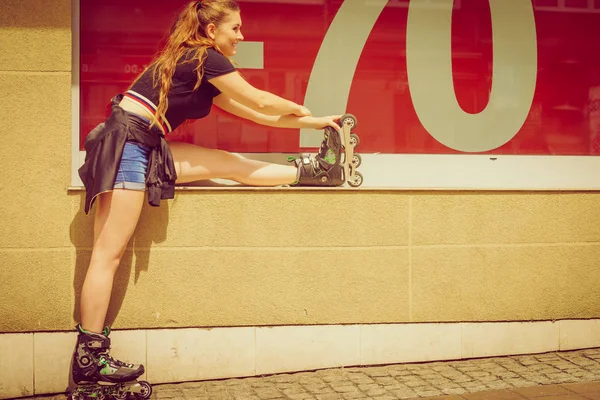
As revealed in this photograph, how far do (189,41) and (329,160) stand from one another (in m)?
1.26

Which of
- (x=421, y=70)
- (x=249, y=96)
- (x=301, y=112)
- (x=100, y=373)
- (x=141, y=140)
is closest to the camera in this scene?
(x=100, y=373)

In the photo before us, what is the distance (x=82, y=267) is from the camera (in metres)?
5.04

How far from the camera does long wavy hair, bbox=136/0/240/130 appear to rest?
4668 millimetres

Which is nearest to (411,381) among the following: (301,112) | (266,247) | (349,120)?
(266,247)

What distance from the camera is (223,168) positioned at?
5.16 m

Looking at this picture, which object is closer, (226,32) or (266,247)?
(226,32)

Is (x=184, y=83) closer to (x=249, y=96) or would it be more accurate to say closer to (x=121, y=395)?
(x=249, y=96)

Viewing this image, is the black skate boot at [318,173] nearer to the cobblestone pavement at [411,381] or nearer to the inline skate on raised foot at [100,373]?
the cobblestone pavement at [411,381]

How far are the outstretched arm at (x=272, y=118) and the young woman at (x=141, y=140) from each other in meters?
0.21

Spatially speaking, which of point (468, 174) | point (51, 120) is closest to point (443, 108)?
point (468, 174)

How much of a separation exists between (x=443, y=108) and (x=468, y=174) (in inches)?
21.3

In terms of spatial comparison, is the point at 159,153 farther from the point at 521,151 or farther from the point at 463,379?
the point at 521,151

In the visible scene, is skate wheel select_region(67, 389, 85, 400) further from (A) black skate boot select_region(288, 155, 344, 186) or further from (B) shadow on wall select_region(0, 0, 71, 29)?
(B) shadow on wall select_region(0, 0, 71, 29)

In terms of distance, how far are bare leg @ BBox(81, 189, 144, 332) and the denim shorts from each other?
1.7 inches
